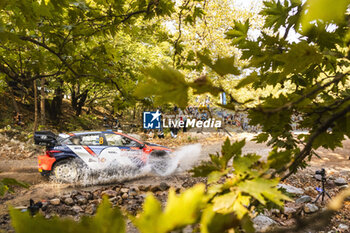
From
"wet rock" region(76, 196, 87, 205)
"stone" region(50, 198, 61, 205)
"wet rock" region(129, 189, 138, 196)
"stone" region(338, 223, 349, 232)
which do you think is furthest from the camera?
"wet rock" region(129, 189, 138, 196)

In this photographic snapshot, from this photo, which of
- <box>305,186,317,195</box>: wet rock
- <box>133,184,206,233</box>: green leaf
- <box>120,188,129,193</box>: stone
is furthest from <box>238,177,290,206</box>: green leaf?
<box>305,186,317,195</box>: wet rock

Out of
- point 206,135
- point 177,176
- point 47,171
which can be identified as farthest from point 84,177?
point 206,135

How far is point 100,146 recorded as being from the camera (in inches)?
240

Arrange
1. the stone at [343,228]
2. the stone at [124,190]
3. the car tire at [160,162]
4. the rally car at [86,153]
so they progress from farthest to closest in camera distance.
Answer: the car tire at [160,162] → the rally car at [86,153] → the stone at [124,190] → the stone at [343,228]

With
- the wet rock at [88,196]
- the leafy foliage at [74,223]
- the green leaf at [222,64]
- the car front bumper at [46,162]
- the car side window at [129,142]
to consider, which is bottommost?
the wet rock at [88,196]

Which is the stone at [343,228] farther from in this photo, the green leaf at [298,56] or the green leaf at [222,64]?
the green leaf at [222,64]

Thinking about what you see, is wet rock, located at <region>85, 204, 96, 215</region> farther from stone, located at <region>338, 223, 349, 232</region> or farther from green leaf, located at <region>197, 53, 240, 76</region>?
stone, located at <region>338, 223, 349, 232</region>

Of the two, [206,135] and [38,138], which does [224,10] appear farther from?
[38,138]

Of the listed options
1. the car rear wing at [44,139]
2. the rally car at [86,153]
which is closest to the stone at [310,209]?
the rally car at [86,153]

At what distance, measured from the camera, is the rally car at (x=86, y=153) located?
5.70 m

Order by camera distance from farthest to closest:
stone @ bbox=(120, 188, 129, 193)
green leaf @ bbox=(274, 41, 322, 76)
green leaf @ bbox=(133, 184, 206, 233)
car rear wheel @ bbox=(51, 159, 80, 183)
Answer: car rear wheel @ bbox=(51, 159, 80, 183), stone @ bbox=(120, 188, 129, 193), green leaf @ bbox=(274, 41, 322, 76), green leaf @ bbox=(133, 184, 206, 233)

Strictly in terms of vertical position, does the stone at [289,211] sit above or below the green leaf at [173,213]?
below

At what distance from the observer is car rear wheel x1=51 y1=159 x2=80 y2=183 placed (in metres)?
5.82

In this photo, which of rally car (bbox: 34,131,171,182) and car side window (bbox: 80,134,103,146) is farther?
car side window (bbox: 80,134,103,146)
